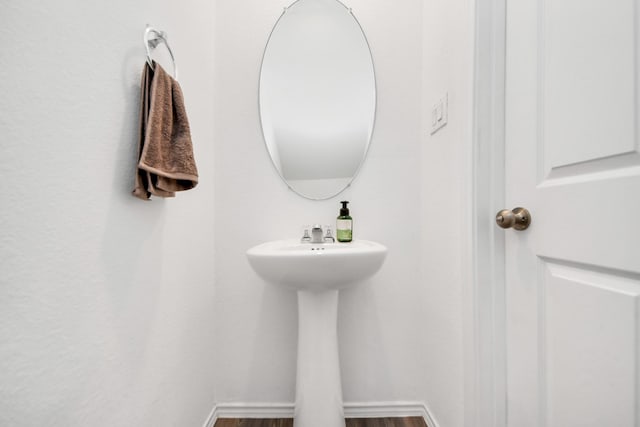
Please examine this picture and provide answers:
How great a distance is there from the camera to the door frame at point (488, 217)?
83 centimetres

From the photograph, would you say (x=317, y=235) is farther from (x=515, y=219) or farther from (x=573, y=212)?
(x=573, y=212)

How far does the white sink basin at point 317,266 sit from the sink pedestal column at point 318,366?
122mm

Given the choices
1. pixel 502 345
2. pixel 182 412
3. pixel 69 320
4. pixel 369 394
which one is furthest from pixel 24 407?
pixel 369 394

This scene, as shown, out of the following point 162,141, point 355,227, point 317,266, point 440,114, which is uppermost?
point 440,114

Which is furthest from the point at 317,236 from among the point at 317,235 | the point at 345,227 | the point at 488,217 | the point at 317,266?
the point at 488,217

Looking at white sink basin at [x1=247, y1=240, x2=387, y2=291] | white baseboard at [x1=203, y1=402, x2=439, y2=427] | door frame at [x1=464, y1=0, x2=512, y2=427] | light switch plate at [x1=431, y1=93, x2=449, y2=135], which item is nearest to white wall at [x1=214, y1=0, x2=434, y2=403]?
white baseboard at [x1=203, y1=402, x2=439, y2=427]

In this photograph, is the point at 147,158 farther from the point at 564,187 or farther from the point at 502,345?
the point at 502,345

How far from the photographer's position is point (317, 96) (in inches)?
54.9

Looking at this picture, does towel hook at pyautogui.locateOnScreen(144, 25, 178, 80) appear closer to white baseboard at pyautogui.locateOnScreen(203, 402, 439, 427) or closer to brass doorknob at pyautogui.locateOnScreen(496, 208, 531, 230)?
brass doorknob at pyautogui.locateOnScreen(496, 208, 531, 230)

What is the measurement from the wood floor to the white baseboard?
0.02 m

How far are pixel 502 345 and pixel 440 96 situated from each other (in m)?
0.88

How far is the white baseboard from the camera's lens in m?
1.34

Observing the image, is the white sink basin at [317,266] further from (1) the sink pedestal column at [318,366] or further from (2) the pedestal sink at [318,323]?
(1) the sink pedestal column at [318,366]

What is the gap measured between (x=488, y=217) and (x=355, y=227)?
1.99 ft
